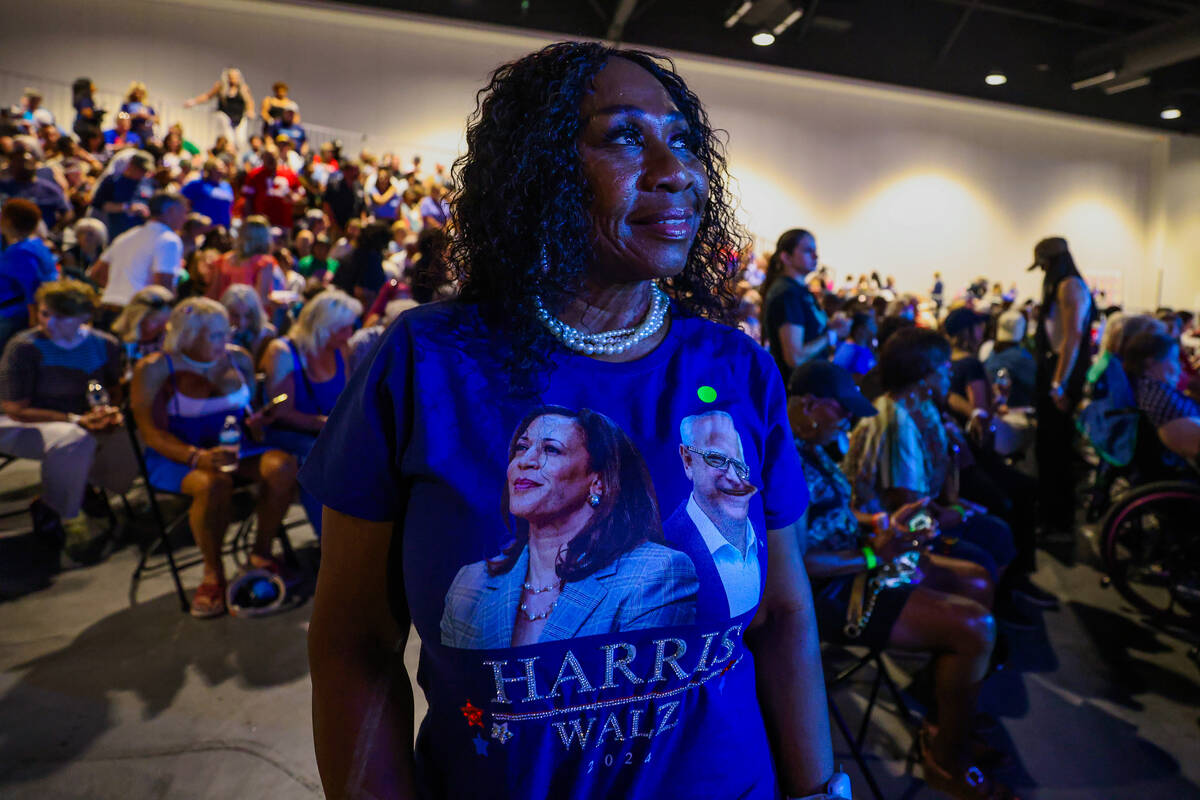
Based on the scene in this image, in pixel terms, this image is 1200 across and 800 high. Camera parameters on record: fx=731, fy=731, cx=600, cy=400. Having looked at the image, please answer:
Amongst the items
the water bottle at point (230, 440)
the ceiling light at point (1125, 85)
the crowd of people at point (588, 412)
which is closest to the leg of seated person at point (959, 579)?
the crowd of people at point (588, 412)

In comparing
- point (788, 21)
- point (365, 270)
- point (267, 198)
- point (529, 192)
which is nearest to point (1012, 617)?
point (529, 192)

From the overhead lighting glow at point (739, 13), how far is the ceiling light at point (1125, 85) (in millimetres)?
7609

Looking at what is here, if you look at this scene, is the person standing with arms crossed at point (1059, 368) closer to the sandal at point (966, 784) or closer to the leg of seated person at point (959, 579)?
the leg of seated person at point (959, 579)

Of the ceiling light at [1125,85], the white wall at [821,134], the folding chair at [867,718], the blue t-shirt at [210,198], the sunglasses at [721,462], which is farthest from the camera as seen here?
the white wall at [821,134]

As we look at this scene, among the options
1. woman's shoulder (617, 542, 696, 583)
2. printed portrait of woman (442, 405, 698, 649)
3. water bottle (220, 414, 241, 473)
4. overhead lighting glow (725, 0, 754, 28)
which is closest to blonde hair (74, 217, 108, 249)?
water bottle (220, 414, 241, 473)

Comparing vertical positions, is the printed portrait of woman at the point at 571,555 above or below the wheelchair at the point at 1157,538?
above

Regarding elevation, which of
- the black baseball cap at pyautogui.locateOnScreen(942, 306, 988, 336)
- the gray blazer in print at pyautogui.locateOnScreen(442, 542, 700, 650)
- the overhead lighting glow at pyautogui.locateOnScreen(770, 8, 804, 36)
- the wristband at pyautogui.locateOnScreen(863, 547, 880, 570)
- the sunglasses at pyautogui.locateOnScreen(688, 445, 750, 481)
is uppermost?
the overhead lighting glow at pyautogui.locateOnScreen(770, 8, 804, 36)

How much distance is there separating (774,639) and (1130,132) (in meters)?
24.5

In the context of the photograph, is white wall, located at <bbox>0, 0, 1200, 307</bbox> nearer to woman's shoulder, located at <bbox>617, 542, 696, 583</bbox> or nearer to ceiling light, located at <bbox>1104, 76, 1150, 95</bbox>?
ceiling light, located at <bbox>1104, 76, 1150, 95</bbox>

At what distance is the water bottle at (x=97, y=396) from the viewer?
150 inches

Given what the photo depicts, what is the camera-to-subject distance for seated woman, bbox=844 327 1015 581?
2686mm

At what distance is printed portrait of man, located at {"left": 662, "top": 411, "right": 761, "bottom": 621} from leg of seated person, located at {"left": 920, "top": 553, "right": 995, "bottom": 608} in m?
2.03

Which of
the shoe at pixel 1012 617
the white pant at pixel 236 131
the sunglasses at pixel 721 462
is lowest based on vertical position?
the shoe at pixel 1012 617

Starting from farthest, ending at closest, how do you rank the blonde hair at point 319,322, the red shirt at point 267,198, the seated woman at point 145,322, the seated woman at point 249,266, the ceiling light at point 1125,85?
the ceiling light at point 1125,85 < the red shirt at point 267,198 < the seated woman at point 249,266 < the seated woman at point 145,322 < the blonde hair at point 319,322
